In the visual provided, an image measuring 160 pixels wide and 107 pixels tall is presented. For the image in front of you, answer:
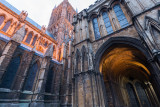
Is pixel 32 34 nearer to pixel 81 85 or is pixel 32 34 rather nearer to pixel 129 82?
pixel 81 85

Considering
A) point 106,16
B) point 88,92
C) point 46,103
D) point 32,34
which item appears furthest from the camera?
point 32,34

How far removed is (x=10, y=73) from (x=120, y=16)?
13999 millimetres

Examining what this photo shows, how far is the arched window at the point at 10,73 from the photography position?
8.67 meters

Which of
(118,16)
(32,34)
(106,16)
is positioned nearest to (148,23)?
(118,16)

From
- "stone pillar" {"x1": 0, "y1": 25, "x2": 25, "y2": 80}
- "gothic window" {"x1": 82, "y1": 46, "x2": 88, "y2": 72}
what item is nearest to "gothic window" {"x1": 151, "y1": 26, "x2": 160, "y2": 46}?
"gothic window" {"x1": 82, "y1": 46, "x2": 88, "y2": 72}

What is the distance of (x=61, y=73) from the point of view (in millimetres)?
15047

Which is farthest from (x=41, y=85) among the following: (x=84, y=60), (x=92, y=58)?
(x=92, y=58)

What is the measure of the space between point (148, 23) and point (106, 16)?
495 centimetres

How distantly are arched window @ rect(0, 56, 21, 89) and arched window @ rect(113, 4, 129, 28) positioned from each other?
43.2ft

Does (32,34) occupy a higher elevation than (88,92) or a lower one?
higher

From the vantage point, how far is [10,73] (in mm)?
9406

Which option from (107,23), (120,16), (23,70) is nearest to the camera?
(120,16)

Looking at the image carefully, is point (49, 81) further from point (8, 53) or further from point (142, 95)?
point (142, 95)

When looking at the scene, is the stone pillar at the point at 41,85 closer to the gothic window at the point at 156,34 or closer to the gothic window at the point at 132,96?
the gothic window at the point at 156,34
